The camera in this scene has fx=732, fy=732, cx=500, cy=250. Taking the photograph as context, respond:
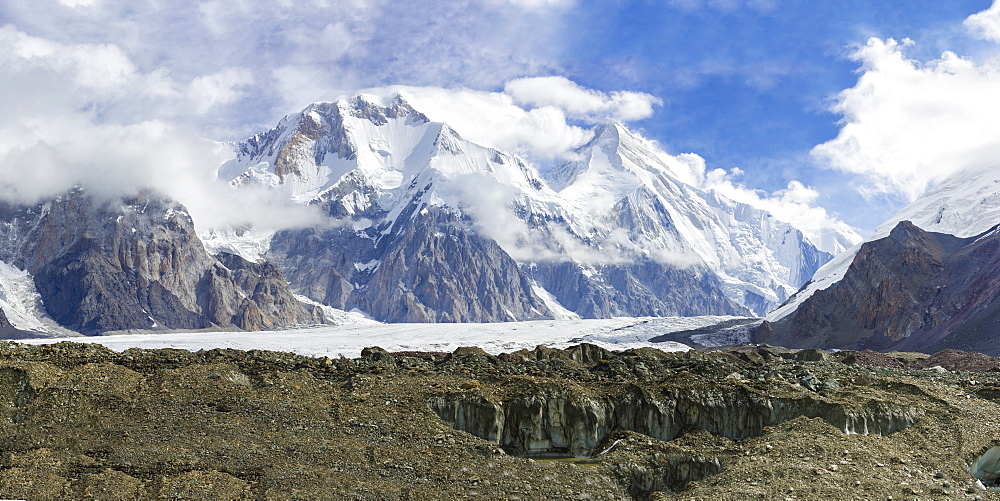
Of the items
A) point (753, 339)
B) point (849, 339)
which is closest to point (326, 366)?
point (849, 339)

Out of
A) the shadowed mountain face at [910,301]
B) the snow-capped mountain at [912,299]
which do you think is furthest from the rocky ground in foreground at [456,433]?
the snow-capped mountain at [912,299]

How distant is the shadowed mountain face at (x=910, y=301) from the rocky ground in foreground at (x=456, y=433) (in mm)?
98223

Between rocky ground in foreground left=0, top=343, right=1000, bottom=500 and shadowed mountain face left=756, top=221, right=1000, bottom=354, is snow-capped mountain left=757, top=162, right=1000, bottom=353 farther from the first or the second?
rocky ground in foreground left=0, top=343, right=1000, bottom=500

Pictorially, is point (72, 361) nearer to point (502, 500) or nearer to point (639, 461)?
point (502, 500)

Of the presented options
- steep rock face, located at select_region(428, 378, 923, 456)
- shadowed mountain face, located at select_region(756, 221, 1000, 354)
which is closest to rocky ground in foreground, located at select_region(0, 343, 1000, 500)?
steep rock face, located at select_region(428, 378, 923, 456)

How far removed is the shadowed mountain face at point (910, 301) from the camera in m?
127

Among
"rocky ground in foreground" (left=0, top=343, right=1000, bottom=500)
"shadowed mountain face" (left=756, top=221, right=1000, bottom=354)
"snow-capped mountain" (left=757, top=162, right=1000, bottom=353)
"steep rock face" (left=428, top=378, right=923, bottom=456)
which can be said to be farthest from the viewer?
"snow-capped mountain" (left=757, top=162, right=1000, bottom=353)

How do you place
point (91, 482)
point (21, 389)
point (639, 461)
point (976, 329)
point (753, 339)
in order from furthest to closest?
point (753, 339) < point (976, 329) < point (21, 389) < point (639, 461) < point (91, 482)

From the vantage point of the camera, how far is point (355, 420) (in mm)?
27016

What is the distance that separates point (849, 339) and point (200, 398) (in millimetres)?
165398

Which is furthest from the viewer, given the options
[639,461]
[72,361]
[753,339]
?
[753,339]

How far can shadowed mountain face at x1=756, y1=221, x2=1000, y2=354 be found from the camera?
127125 mm

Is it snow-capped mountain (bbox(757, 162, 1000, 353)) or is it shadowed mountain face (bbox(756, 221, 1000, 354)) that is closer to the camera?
shadowed mountain face (bbox(756, 221, 1000, 354))

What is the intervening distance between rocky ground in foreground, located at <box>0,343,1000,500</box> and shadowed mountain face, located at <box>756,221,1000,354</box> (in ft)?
322
